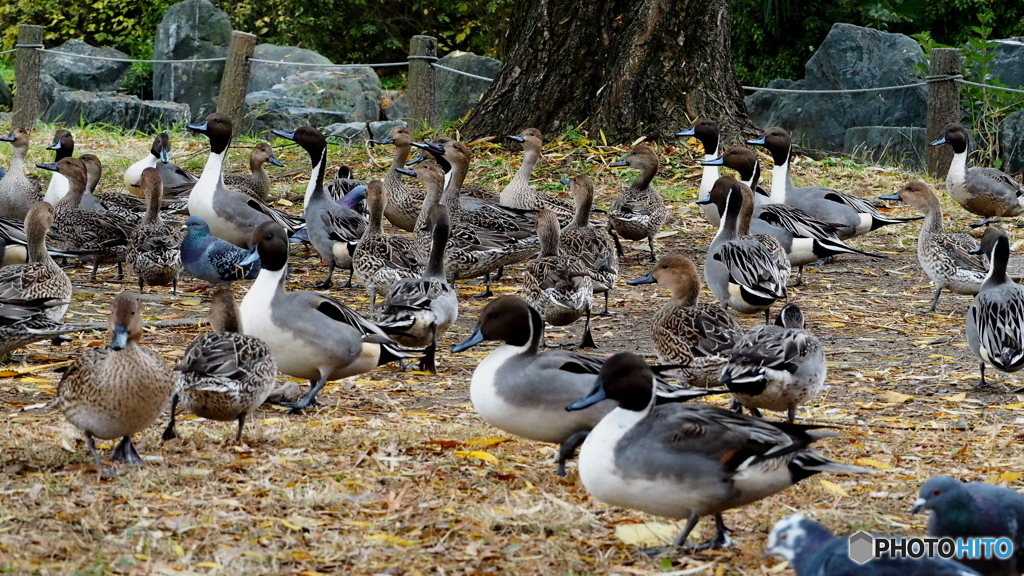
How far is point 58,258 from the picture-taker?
420 inches

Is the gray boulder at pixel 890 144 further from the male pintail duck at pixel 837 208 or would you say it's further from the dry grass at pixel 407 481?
the dry grass at pixel 407 481

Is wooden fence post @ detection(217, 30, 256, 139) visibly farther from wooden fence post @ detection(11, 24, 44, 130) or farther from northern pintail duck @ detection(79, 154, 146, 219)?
northern pintail duck @ detection(79, 154, 146, 219)

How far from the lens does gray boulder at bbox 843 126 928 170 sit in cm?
1620

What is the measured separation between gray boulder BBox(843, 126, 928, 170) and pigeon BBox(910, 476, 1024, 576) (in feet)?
41.0

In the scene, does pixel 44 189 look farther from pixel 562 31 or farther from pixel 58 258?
pixel 562 31

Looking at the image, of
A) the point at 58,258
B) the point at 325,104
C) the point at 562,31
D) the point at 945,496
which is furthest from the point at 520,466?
the point at 325,104

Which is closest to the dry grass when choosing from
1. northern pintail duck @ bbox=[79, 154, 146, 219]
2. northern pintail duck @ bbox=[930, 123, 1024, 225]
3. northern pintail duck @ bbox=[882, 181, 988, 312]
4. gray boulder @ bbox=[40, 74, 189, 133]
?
northern pintail duck @ bbox=[882, 181, 988, 312]

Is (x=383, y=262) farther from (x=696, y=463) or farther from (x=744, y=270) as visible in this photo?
(x=696, y=463)

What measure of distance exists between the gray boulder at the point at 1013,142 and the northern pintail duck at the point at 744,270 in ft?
23.2

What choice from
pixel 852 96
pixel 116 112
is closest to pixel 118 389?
pixel 852 96

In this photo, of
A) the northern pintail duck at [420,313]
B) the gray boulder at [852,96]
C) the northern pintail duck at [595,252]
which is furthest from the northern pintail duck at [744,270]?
the gray boulder at [852,96]

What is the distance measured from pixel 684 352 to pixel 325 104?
1668cm

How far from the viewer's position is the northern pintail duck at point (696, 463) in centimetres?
414

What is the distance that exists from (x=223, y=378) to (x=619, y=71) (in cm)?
965
